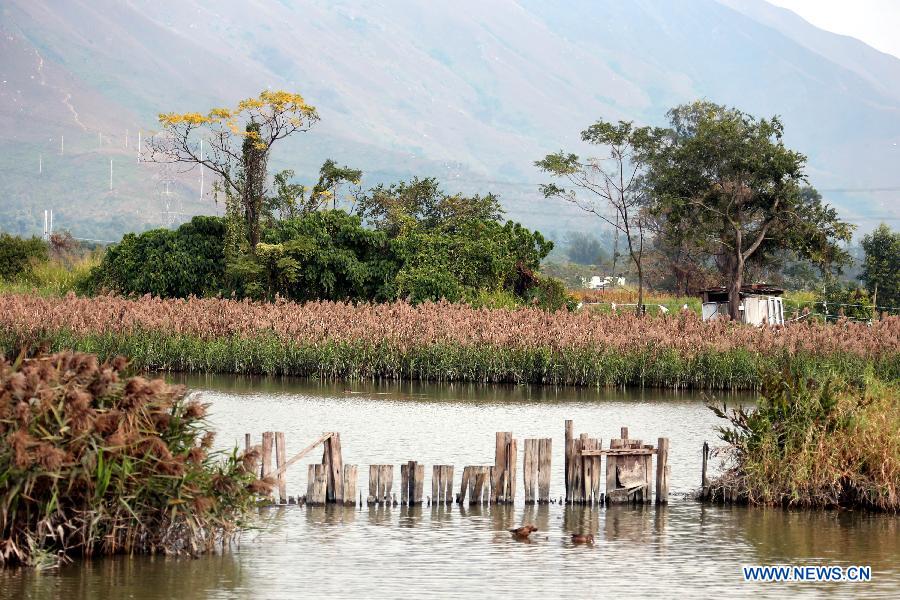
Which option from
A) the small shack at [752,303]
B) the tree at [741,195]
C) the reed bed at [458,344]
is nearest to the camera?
the reed bed at [458,344]

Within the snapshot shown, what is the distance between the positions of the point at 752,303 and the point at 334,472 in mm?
33834

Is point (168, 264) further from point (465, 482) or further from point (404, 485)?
point (465, 482)

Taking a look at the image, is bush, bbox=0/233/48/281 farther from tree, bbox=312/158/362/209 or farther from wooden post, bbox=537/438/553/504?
wooden post, bbox=537/438/553/504

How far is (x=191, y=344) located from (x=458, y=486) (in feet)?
50.1

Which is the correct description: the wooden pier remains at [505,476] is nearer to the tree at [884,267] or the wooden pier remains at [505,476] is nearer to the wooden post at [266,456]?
the wooden post at [266,456]

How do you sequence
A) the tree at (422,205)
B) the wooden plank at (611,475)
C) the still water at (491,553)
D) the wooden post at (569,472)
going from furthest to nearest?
the tree at (422,205) < the wooden plank at (611,475) < the wooden post at (569,472) < the still water at (491,553)

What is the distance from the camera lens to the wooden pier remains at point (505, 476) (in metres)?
16.1

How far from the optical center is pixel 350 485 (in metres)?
16.2

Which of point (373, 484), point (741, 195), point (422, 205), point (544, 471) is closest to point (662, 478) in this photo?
point (544, 471)

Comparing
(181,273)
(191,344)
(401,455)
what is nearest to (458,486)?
(401,455)

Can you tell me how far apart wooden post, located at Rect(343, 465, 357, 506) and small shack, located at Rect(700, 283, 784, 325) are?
32.0m

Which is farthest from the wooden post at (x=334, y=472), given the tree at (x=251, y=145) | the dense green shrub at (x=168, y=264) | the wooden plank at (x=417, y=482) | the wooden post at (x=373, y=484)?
the tree at (x=251, y=145)

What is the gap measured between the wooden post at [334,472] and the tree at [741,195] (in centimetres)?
3225

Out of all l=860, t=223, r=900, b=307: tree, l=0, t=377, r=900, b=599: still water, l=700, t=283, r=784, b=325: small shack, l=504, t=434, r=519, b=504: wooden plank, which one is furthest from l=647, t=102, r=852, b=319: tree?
l=504, t=434, r=519, b=504: wooden plank
